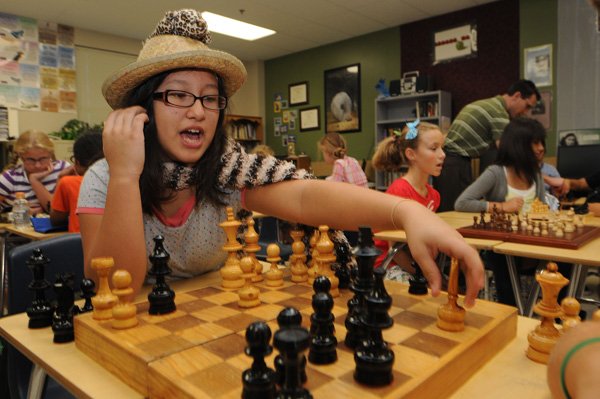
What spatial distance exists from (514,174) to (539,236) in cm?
131

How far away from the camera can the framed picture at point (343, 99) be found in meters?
8.23

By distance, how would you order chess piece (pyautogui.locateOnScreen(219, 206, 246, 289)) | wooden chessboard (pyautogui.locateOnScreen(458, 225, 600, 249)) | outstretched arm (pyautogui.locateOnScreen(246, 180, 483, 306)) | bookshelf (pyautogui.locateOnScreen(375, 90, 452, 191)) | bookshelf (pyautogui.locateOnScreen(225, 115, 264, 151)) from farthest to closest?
bookshelf (pyautogui.locateOnScreen(225, 115, 264, 151))
bookshelf (pyautogui.locateOnScreen(375, 90, 452, 191))
wooden chessboard (pyautogui.locateOnScreen(458, 225, 600, 249))
chess piece (pyautogui.locateOnScreen(219, 206, 246, 289))
outstretched arm (pyautogui.locateOnScreen(246, 180, 483, 306))

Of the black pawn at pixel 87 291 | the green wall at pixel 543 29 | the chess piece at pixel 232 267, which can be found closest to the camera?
the black pawn at pixel 87 291

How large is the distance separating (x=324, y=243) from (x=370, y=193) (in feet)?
0.85

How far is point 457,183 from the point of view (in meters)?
4.27

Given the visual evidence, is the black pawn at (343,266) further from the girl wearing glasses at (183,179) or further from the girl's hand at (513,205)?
the girl's hand at (513,205)

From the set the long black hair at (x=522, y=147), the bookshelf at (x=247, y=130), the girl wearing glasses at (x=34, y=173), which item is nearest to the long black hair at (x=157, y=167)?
the long black hair at (x=522, y=147)

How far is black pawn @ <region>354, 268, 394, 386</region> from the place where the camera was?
679 millimetres

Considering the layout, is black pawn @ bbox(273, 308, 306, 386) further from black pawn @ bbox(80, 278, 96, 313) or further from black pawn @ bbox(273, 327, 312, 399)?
black pawn @ bbox(80, 278, 96, 313)

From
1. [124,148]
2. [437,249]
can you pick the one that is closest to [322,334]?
[437,249]

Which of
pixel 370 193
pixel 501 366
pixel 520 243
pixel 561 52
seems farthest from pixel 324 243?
pixel 561 52

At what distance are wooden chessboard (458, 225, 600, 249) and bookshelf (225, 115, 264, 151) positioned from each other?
7.13m

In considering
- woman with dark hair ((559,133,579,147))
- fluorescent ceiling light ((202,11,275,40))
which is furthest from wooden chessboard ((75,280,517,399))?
fluorescent ceiling light ((202,11,275,40))

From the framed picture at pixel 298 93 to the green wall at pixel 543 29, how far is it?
4.12m
